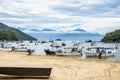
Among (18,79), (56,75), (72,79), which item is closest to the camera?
(18,79)

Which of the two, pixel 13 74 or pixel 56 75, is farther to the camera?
pixel 56 75

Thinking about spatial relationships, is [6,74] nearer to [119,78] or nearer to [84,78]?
[84,78]

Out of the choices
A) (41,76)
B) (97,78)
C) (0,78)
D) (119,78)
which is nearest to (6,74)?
(0,78)

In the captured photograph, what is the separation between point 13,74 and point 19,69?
0.43 metres

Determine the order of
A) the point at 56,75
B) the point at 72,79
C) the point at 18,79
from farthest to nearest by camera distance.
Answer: the point at 56,75, the point at 72,79, the point at 18,79

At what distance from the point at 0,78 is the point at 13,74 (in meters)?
0.75

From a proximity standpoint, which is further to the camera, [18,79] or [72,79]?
[72,79]

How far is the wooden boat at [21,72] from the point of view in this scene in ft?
58.0

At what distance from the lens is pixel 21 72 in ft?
58.5

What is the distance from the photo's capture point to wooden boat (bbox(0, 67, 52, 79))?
58.0 feet

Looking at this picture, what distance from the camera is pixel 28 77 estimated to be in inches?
706

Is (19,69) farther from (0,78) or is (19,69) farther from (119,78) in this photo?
(119,78)

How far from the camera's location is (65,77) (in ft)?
65.6

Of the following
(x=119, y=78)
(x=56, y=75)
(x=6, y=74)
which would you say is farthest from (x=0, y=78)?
(x=119, y=78)
